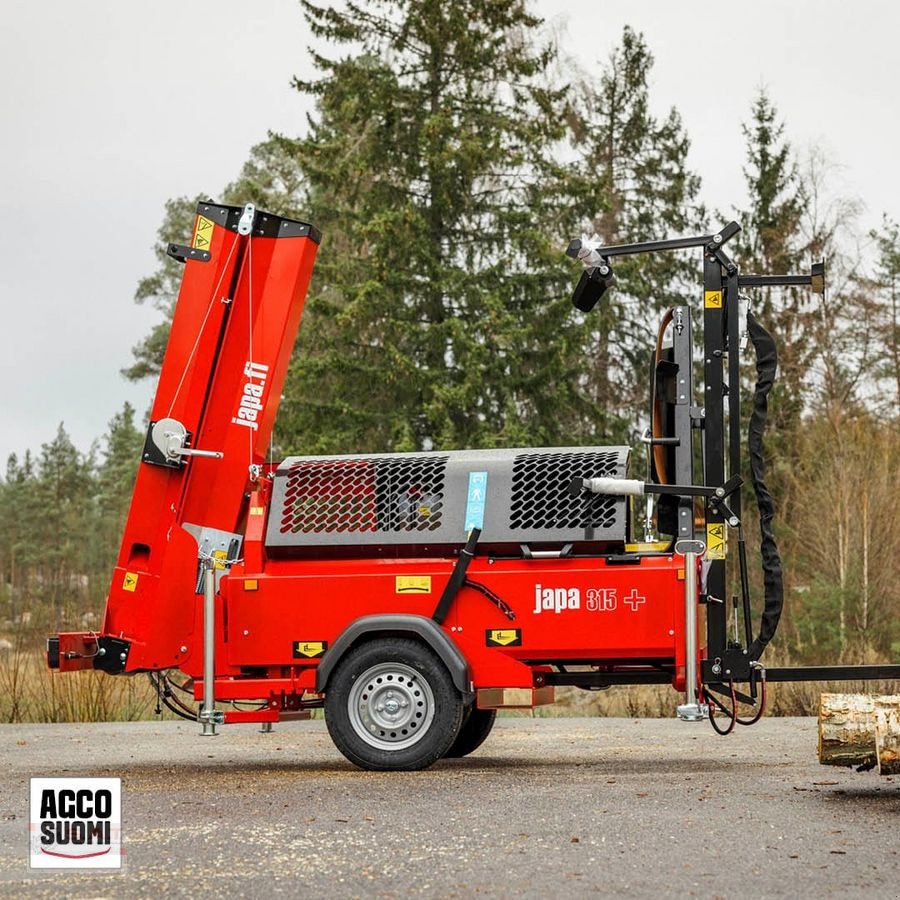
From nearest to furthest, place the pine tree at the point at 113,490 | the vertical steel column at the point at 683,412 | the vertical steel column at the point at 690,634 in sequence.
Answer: the vertical steel column at the point at 690,634 < the vertical steel column at the point at 683,412 < the pine tree at the point at 113,490

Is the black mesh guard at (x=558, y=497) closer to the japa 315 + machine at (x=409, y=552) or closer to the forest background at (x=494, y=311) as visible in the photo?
the japa 315 + machine at (x=409, y=552)

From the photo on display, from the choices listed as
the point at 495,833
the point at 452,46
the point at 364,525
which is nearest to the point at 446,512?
the point at 364,525

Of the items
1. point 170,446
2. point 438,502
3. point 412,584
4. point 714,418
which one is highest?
Result: point 714,418

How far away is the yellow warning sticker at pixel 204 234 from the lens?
1063 cm

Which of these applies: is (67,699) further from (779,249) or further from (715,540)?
(779,249)

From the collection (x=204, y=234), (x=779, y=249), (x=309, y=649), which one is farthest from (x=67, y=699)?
(x=779, y=249)

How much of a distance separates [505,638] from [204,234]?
138 inches

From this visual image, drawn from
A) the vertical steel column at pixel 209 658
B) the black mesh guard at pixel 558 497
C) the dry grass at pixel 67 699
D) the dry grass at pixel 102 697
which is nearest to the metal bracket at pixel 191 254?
the vertical steel column at pixel 209 658

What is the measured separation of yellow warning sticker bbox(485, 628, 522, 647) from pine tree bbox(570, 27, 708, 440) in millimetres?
25191

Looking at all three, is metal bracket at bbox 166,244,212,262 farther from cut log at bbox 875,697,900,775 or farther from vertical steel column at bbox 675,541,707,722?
cut log at bbox 875,697,900,775

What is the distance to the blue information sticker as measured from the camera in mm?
9914

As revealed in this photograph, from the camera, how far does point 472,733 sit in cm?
1140

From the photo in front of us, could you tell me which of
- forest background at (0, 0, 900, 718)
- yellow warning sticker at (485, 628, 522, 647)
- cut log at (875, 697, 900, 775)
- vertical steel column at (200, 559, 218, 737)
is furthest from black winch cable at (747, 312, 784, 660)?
forest background at (0, 0, 900, 718)

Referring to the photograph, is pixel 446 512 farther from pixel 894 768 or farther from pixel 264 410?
pixel 894 768
